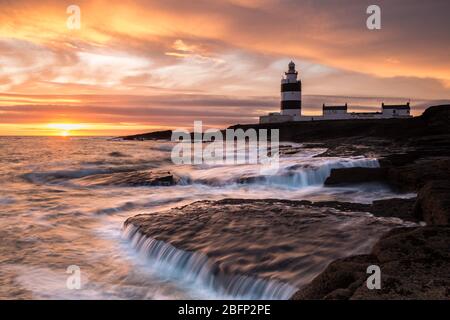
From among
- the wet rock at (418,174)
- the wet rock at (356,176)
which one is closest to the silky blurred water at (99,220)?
the wet rock at (356,176)

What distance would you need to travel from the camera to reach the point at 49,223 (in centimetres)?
958

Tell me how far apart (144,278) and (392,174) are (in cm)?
781

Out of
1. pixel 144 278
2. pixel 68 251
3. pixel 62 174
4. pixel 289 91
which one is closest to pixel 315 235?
pixel 144 278

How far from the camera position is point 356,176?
11516 mm

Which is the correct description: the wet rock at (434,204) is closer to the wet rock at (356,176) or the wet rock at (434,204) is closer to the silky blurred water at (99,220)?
the silky blurred water at (99,220)

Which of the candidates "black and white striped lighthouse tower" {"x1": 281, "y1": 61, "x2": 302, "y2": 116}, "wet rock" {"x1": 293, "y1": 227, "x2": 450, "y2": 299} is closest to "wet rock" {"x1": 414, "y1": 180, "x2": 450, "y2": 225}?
"wet rock" {"x1": 293, "y1": 227, "x2": 450, "y2": 299}

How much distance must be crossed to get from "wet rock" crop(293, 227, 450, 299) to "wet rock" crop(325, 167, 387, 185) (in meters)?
6.97

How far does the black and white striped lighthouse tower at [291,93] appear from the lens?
50.8m

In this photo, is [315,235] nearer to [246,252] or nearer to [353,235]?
[353,235]

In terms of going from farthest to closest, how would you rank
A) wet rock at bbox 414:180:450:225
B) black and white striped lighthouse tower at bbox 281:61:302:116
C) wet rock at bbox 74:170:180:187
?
black and white striped lighthouse tower at bbox 281:61:302:116 → wet rock at bbox 74:170:180:187 → wet rock at bbox 414:180:450:225

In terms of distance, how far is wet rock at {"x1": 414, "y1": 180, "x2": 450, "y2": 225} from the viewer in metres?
6.04

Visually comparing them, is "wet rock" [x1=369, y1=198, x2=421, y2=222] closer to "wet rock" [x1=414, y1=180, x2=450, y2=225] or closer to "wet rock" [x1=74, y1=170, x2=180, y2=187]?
"wet rock" [x1=414, y1=180, x2=450, y2=225]
